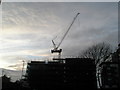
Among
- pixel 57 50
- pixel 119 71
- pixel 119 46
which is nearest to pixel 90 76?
pixel 119 71

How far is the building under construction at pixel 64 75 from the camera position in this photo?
3258 inches

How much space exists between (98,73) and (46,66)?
20643mm

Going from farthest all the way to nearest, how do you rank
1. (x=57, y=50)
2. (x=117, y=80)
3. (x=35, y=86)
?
(x=57, y=50) → (x=35, y=86) → (x=117, y=80)

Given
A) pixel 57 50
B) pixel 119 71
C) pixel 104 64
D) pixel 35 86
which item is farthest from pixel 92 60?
pixel 57 50

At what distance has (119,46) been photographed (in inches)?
3467

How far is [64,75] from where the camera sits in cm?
8525

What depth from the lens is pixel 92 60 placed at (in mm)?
83125

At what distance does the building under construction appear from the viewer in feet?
271

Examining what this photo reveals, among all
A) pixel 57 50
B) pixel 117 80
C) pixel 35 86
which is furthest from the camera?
pixel 57 50

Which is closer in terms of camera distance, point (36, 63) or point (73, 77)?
point (73, 77)

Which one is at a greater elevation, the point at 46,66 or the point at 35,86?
the point at 46,66

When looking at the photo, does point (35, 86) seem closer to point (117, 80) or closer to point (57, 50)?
point (117, 80)

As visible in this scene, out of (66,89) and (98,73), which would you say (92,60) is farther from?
(66,89)

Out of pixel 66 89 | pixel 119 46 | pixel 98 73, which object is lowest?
pixel 66 89
